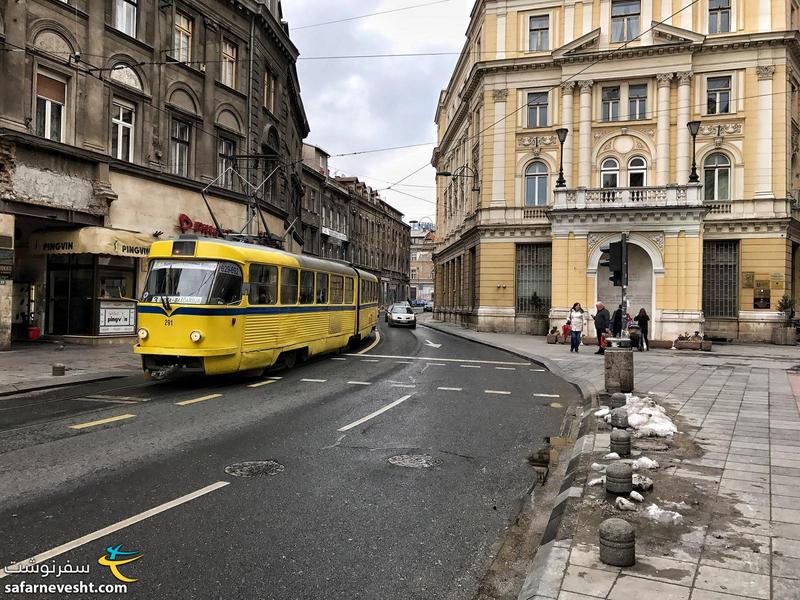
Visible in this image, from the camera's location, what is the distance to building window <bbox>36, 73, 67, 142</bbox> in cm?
1778

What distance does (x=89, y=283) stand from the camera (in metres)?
19.8

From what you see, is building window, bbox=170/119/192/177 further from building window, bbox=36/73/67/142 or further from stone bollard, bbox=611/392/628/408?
stone bollard, bbox=611/392/628/408

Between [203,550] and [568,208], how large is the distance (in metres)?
25.7

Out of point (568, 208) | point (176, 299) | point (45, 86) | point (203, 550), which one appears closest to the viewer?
point (203, 550)

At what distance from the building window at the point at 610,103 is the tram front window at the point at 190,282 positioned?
2694 centimetres

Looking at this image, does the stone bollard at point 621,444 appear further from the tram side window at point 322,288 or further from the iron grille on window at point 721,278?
the iron grille on window at point 721,278

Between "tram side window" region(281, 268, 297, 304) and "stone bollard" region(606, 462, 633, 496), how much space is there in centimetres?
993

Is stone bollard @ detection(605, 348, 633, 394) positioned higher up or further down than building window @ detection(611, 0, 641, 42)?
further down

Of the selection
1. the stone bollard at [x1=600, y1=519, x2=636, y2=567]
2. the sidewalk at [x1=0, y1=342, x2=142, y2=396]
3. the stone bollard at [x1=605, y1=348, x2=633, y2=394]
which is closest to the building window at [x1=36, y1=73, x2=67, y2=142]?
the sidewalk at [x1=0, y1=342, x2=142, y2=396]

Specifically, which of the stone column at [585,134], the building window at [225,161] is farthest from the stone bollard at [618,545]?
the stone column at [585,134]

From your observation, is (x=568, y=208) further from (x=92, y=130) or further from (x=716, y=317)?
(x=92, y=130)

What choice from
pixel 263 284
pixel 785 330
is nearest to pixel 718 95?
pixel 785 330

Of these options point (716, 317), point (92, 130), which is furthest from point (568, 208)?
point (92, 130)

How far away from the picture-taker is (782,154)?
29562 mm
